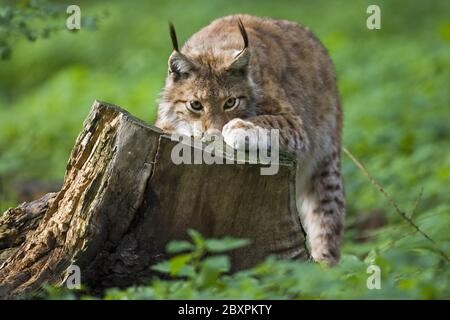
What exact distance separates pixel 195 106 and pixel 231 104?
22 cm

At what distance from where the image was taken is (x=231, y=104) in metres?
5.78

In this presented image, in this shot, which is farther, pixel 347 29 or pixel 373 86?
pixel 347 29

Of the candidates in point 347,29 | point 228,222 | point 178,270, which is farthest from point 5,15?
point 347,29

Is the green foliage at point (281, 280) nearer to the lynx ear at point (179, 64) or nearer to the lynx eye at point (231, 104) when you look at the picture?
the lynx eye at point (231, 104)

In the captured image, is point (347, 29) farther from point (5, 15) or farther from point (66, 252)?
point (66, 252)

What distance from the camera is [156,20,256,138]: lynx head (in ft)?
18.7

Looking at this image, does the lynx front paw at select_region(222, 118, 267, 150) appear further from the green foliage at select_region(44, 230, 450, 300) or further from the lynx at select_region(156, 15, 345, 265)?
the green foliage at select_region(44, 230, 450, 300)

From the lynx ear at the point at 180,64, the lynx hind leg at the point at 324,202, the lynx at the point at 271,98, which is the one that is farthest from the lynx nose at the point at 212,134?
the lynx hind leg at the point at 324,202

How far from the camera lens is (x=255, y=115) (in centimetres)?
591

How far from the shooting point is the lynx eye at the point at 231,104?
5.75 meters

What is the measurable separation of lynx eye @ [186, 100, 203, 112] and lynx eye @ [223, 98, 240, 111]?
15cm

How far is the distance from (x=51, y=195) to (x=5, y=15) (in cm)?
126

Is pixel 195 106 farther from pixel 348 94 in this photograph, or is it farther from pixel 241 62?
pixel 348 94

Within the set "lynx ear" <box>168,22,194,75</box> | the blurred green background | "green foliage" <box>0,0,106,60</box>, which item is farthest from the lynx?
"green foliage" <box>0,0,106,60</box>
